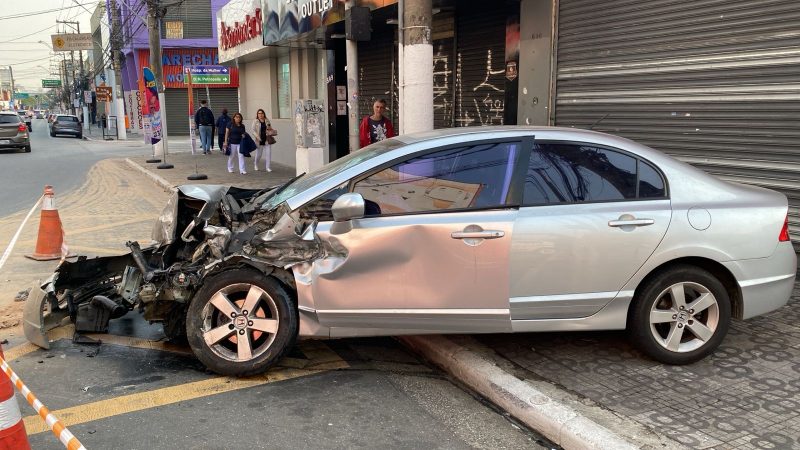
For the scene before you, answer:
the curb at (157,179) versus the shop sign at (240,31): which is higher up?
the shop sign at (240,31)

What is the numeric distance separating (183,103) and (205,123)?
71.7ft

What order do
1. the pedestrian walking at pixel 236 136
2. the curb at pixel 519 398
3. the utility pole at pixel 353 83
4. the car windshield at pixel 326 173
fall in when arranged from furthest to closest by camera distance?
the pedestrian walking at pixel 236 136, the utility pole at pixel 353 83, the car windshield at pixel 326 173, the curb at pixel 519 398

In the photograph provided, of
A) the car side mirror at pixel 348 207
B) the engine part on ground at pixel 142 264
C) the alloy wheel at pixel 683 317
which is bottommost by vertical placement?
the alloy wheel at pixel 683 317

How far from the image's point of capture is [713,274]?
165 inches

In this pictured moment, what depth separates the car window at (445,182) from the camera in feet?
13.1

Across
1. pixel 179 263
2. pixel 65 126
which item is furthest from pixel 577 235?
pixel 65 126

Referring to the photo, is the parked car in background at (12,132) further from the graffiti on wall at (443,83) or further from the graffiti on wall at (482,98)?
the graffiti on wall at (482,98)

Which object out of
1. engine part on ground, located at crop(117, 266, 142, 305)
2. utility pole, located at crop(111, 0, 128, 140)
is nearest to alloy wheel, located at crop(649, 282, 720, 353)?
engine part on ground, located at crop(117, 266, 142, 305)

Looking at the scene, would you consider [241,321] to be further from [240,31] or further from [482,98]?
[240,31]

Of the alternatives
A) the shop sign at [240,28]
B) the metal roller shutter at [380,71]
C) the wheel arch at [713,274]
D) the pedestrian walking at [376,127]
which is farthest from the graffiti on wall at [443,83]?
the wheel arch at [713,274]

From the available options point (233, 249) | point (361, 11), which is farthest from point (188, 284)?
point (361, 11)

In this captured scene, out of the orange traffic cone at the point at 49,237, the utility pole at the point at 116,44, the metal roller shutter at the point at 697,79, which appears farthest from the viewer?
the utility pole at the point at 116,44

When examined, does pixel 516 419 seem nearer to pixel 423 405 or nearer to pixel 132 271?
pixel 423 405

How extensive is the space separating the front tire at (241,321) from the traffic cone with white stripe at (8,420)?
1431mm
